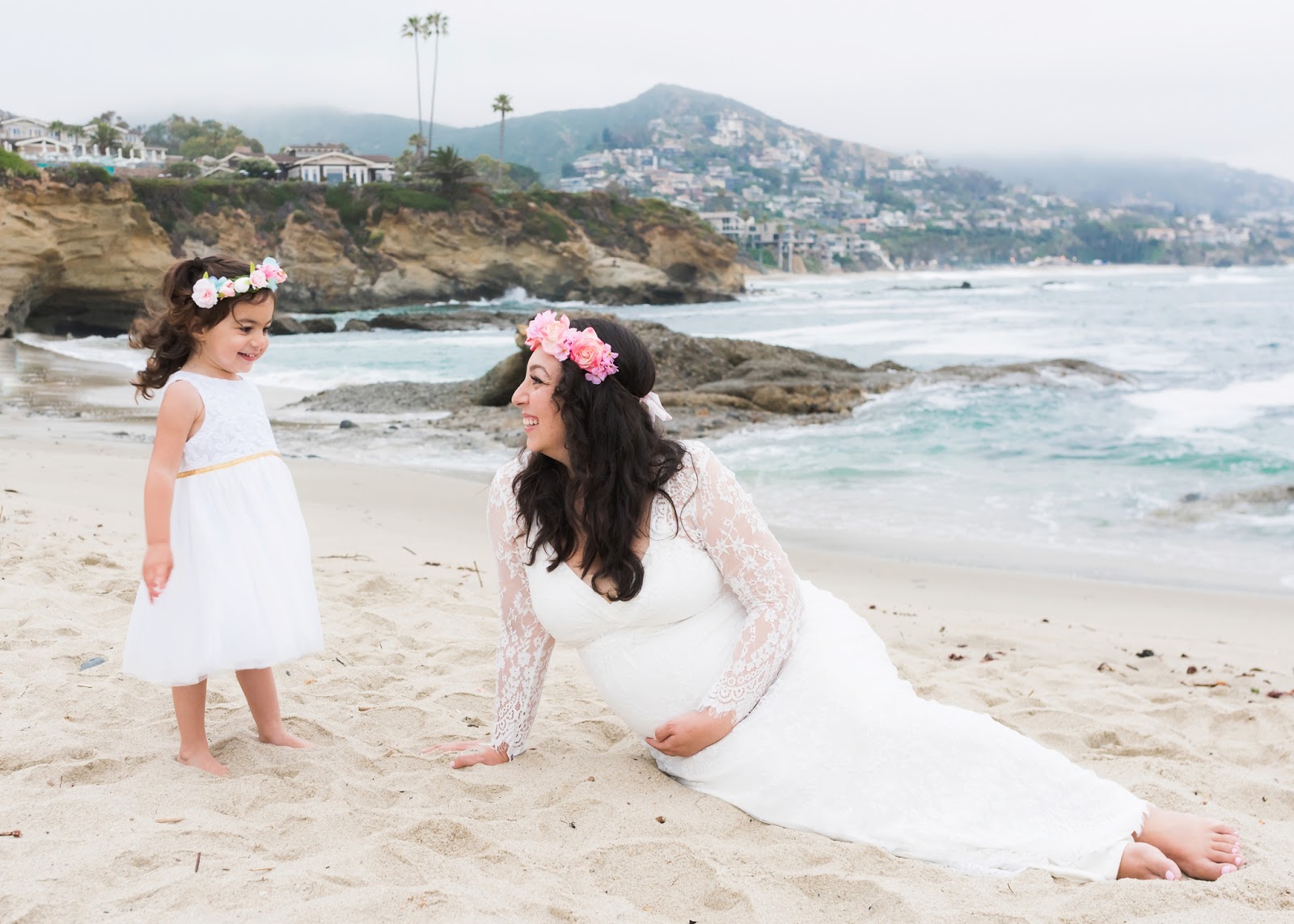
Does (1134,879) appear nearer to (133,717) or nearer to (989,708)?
(989,708)

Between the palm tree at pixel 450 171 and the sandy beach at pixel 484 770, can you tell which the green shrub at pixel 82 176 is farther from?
the sandy beach at pixel 484 770

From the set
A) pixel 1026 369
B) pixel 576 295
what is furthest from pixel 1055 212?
pixel 1026 369

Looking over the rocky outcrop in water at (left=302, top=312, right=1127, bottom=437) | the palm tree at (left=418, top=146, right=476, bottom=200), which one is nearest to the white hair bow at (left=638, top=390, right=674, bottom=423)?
the rocky outcrop in water at (left=302, top=312, right=1127, bottom=437)

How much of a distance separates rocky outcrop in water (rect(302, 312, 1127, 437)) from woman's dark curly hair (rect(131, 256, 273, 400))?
30.9 ft

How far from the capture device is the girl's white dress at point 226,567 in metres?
3.00

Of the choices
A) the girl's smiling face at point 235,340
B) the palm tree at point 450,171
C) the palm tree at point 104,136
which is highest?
the palm tree at point 104,136

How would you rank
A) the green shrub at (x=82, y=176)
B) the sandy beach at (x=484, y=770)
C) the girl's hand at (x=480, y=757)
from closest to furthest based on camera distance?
the sandy beach at (x=484, y=770) → the girl's hand at (x=480, y=757) → the green shrub at (x=82, y=176)

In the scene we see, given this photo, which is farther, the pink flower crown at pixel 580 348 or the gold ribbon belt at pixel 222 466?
the gold ribbon belt at pixel 222 466

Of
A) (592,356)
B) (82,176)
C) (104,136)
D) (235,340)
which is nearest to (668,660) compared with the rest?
(592,356)

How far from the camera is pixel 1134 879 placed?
8.25 feet

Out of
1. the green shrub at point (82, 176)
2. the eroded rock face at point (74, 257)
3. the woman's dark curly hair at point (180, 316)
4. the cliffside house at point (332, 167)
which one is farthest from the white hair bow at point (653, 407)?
the cliffside house at point (332, 167)

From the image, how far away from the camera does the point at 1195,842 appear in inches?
104

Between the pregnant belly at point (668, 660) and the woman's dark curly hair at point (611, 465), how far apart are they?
0.60 feet

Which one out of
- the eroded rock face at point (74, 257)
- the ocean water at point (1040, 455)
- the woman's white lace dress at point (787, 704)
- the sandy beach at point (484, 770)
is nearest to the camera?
the sandy beach at point (484, 770)
